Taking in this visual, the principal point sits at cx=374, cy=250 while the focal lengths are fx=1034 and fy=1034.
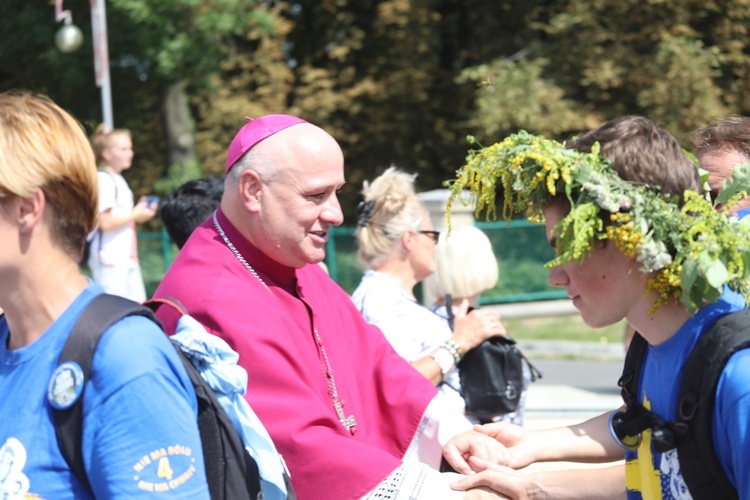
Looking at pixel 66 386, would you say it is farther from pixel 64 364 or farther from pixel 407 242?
pixel 407 242

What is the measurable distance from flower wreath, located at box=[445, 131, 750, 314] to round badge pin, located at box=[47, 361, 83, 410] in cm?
106

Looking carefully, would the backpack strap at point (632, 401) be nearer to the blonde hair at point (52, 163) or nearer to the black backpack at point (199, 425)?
the black backpack at point (199, 425)

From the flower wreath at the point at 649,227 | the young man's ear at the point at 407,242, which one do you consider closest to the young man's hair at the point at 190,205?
the young man's ear at the point at 407,242

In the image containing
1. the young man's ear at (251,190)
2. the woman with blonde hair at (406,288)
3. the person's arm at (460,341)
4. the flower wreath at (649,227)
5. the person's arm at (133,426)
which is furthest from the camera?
the woman with blonde hair at (406,288)

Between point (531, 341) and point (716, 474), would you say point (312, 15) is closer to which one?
point (531, 341)

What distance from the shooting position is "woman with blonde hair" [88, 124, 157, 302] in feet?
27.4

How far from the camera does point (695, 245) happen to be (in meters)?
2.21

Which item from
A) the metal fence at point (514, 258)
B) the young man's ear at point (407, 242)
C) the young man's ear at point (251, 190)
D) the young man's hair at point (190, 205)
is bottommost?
the metal fence at point (514, 258)

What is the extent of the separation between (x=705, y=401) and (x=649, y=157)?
56 cm

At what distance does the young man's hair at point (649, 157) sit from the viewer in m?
2.29

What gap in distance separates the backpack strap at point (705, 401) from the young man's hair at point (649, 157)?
33 centimetres

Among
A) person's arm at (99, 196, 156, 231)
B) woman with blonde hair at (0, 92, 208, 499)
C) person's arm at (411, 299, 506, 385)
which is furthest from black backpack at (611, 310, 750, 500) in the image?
person's arm at (99, 196, 156, 231)

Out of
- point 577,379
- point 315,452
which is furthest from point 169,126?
point 315,452

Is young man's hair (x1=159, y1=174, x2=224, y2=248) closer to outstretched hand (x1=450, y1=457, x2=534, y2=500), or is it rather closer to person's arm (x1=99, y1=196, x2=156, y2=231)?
outstretched hand (x1=450, y1=457, x2=534, y2=500)
